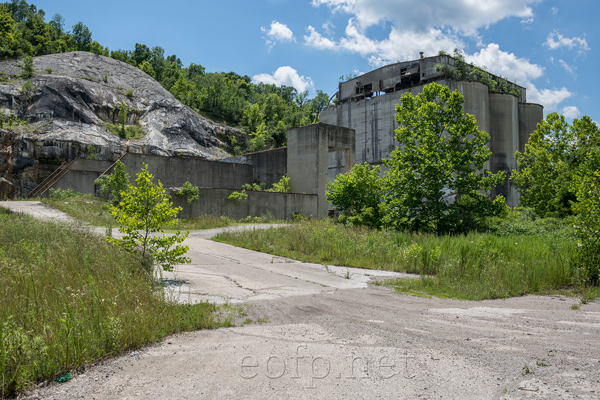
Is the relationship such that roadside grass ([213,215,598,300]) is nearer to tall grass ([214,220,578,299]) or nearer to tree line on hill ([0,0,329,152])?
tall grass ([214,220,578,299])

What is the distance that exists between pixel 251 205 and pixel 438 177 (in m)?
13.3

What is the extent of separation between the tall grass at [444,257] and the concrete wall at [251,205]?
931 cm

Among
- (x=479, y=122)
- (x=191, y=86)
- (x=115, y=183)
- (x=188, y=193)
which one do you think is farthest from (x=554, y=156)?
(x=191, y=86)

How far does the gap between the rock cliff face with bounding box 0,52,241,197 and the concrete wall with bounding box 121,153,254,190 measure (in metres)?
11.0

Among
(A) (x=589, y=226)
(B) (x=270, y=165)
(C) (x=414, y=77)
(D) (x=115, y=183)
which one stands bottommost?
(A) (x=589, y=226)

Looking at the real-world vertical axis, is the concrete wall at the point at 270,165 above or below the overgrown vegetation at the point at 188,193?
above

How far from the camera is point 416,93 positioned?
48.1 metres

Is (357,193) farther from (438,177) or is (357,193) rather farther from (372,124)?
(372,124)

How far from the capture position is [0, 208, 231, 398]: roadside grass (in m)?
4.11

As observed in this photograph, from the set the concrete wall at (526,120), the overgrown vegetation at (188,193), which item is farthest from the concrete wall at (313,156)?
the concrete wall at (526,120)

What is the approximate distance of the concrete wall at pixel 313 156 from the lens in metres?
34.6

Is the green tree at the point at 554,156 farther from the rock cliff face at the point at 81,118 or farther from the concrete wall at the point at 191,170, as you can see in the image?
the rock cliff face at the point at 81,118

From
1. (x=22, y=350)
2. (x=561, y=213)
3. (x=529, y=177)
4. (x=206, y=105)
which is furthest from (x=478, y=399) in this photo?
(x=206, y=105)

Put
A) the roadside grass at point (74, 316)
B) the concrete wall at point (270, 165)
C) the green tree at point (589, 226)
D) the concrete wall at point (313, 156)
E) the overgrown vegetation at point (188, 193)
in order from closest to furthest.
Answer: the roadside grass at point (74, 316) → the green tree at point (589, 226) → the overgrown vegetation at point (188, 193) → the concrete wall at point (313, 156) → the concrete wall at point (270, 165)
